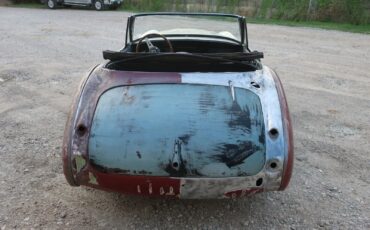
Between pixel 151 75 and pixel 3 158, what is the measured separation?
1.84 meters

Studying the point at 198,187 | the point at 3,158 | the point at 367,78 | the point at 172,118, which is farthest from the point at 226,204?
the point at 367,78

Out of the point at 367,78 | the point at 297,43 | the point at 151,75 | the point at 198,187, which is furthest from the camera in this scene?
the point at 297,43

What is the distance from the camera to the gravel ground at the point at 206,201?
9.89 feet

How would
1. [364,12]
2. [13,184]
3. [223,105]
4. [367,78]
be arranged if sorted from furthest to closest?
[364,12], [367,78], [13,184], [223,105]

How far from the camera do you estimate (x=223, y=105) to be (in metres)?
2.78

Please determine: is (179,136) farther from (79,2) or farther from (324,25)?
(79,2)

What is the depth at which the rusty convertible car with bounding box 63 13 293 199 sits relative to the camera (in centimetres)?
260

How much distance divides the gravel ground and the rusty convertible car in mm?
432

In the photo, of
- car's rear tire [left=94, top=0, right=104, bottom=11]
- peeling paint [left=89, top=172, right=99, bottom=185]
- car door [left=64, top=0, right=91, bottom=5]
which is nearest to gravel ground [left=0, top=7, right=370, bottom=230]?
peeling paint [left=89, top=172, right=99, bottom=185]

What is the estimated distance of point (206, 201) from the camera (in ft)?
10.5

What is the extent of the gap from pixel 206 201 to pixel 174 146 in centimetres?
79

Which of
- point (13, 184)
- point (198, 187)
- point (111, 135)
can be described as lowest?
point (13, 184)

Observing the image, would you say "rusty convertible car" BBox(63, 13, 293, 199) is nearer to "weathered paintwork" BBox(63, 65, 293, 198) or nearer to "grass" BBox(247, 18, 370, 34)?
"weathered paintwork" BBox(63, 65, 293, 198)

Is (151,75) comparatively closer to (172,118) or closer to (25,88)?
(172,118)
